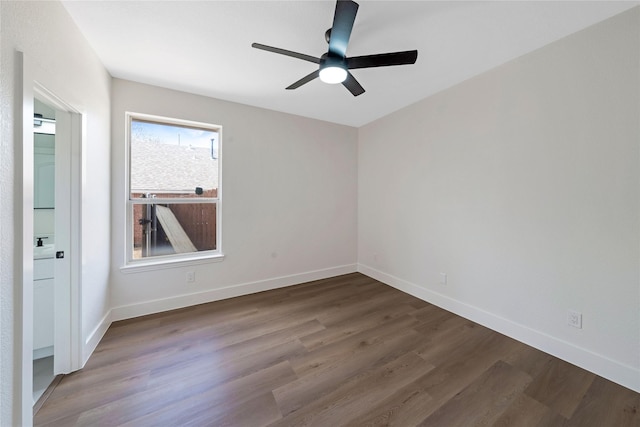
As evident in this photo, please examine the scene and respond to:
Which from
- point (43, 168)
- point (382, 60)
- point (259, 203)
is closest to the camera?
point (382, 60)

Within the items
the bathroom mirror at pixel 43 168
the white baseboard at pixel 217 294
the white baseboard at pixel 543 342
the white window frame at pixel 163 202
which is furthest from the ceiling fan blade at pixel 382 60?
the bathroom mirror at pixel 43 168

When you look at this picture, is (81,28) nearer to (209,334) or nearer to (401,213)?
(209,334)

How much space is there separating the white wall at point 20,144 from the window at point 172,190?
0.31m

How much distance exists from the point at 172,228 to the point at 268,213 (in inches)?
46.1

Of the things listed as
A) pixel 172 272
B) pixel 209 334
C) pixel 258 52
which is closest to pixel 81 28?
pixel 258 52

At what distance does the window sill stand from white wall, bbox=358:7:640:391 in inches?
104

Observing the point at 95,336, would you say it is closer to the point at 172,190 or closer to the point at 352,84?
the point at 172,190

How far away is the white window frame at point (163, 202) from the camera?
2.51 metres

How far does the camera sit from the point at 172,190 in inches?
108

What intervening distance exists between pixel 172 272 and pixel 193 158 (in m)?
1.39

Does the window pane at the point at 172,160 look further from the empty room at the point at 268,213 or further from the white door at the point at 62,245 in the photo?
the white door at the point at 62,245

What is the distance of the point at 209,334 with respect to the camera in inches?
87.2

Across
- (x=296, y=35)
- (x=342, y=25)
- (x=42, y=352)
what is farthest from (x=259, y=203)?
(x=42, y=352)

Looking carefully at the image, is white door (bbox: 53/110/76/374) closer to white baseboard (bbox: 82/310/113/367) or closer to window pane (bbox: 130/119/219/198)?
white baseboard (bbox: 82/310/113/367)
